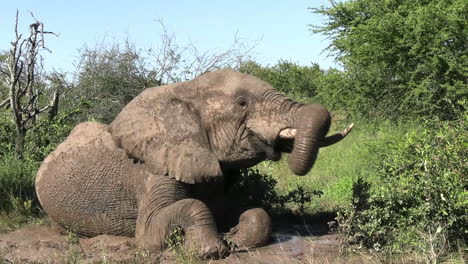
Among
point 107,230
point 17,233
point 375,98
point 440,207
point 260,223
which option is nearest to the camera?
point 440,207

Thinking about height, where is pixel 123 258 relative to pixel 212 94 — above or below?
below

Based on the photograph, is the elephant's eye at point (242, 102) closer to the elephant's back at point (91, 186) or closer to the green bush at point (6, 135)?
the elephant's back at point (91, 186)

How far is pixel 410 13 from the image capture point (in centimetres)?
1309

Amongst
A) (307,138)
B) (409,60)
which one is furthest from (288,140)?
(409,60)

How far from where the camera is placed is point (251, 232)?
5902mm

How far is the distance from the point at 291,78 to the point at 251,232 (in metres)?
23.2

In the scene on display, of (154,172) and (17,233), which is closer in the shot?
(154,172)

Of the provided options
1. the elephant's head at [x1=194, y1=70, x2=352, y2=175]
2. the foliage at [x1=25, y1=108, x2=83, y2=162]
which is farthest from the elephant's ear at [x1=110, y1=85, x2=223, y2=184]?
the foliage at [x1=25, y1=108, x2=83, y2=162]

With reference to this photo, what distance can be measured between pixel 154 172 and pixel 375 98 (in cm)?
923

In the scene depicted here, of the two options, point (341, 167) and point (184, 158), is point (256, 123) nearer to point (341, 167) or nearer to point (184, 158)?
point (184, 158)

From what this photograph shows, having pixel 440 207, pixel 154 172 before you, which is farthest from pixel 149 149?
pixel 440 207

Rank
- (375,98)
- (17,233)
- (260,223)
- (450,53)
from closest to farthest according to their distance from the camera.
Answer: (260,223) < (17,233) < (450,53) < (375,98)

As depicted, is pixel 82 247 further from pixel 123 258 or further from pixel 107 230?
pixel 123 258

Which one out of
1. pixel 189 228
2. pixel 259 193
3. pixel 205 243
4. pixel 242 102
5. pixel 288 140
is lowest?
pixel 205 243
